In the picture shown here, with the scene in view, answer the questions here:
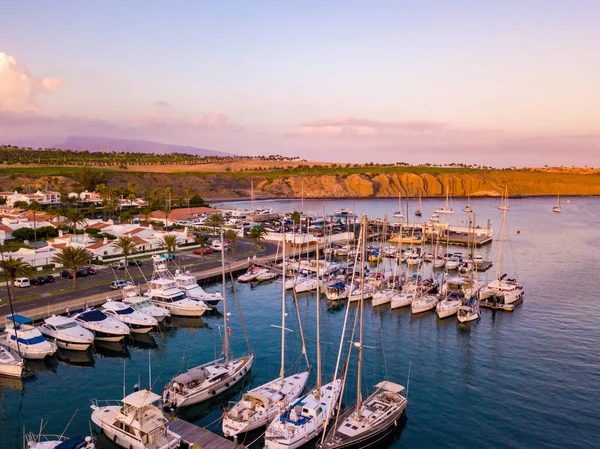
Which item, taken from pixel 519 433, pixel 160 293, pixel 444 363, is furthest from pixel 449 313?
pixel 160 293

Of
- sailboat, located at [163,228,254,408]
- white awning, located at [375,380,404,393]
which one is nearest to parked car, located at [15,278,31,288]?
sailboat, located at [163,228,254,408]

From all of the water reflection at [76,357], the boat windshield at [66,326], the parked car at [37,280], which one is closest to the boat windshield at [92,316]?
the boat windshield at [66,326]

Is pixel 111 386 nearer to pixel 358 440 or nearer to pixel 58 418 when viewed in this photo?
pixel 58 418

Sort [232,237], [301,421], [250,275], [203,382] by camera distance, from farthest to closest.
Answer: [232,237] → [250,275] → [203,382] → [301,421]

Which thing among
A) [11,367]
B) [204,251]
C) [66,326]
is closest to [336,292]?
[204,251]

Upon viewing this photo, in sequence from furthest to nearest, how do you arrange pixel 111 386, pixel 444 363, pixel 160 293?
pixel 160 293 < pixel 444 363 < pixel 111 386

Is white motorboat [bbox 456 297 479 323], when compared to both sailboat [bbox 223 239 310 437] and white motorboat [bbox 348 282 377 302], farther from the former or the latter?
sailboat [bbox 223 239 310 437]

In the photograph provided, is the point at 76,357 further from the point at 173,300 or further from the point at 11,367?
the point at 173,300
